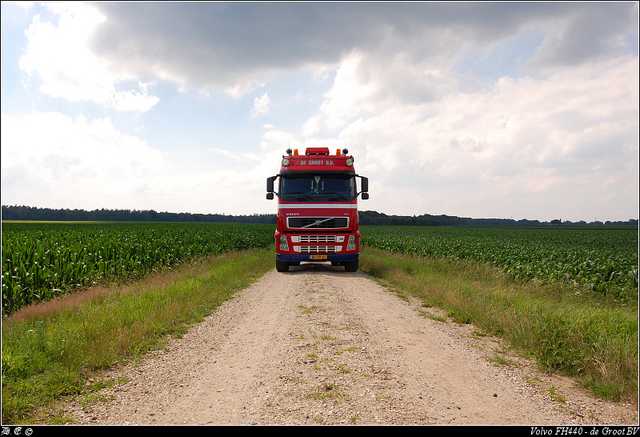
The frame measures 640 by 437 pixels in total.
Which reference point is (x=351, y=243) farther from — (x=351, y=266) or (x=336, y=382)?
(x=336, y=382)

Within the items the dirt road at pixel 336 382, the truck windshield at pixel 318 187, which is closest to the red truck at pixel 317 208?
the truck windshield at pixel 318 187

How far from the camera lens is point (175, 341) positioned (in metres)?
6.32

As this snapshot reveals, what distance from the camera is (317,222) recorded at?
48.1 feet

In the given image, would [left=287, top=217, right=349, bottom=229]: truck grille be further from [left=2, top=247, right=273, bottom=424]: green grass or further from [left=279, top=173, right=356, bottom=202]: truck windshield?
[left=2, top=247, right=273, bottom=424]: green grass

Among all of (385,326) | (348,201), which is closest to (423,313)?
(385,326)

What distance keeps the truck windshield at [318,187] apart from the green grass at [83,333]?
5087mm

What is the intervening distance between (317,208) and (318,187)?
86 cm

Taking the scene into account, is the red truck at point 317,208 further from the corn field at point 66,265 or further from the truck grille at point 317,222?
the corn field at point 66,265

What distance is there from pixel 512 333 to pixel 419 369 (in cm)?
239

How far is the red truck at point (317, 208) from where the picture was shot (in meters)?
14.7

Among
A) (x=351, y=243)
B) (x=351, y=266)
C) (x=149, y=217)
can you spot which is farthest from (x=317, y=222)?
(x=149, y=217)

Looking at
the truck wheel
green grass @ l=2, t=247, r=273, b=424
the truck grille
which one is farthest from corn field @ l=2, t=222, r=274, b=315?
the truck wheel

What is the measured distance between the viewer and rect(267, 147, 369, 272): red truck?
14695mm

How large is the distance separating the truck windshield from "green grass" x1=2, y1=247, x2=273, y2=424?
16.7ft
